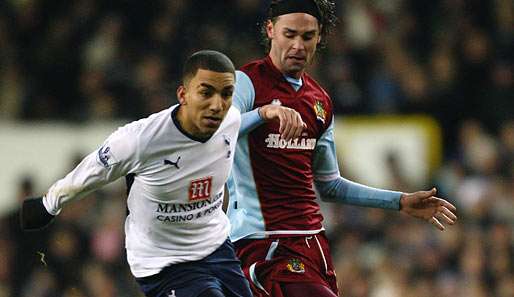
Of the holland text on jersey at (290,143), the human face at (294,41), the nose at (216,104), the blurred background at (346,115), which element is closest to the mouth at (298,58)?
the human face at (294,41)

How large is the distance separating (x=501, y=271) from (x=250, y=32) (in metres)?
4.10

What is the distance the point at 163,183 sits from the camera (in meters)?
5.68

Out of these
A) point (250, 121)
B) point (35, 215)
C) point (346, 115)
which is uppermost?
point (250, 121)

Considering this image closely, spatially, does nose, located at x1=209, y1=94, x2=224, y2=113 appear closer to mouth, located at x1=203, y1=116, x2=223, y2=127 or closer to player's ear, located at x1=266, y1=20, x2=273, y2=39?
mouth, located at x1=203, y1=116, x2=223, y2=127

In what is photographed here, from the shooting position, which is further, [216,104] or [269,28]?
[269,28]

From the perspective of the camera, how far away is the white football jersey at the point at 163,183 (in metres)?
5.60

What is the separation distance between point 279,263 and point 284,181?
403 millimetres

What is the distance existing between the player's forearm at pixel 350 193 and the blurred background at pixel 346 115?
3951 millimetres

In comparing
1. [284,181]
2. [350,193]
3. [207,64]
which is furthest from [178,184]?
[350,193]

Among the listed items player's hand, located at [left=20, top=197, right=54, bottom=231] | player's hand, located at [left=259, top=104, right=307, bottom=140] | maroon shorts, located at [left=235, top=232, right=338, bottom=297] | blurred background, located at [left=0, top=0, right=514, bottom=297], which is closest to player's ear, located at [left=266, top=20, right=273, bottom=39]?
player's hand, located at [left=259, top=104, right=307, bottom=140]

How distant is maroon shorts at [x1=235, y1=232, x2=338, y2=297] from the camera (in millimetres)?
6098

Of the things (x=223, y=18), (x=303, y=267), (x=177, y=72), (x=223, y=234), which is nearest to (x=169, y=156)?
(x=223, y=234)

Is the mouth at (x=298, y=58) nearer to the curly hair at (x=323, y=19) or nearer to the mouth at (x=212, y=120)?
the curly hair at (x=323, y=19)

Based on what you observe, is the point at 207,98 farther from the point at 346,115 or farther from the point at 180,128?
the point at 346,115
